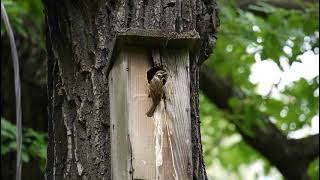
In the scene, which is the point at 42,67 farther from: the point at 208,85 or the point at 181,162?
the point at 181,162

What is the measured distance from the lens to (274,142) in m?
4.88

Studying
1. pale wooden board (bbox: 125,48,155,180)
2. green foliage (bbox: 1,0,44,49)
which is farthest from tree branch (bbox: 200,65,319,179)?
pale wooden board (bbox: 125,48,155,180)

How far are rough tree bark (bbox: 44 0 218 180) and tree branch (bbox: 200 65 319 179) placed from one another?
2.75 metres

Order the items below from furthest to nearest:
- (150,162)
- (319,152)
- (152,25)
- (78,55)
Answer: (319,152)
(78,55)
(152,25)
(150,162)

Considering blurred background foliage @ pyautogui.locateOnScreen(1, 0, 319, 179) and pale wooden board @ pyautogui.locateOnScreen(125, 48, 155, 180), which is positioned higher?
blurred background foliage @ pyautogui.locateOnScreen(1, 0, 319, 179)

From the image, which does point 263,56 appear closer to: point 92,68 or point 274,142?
point 274,142

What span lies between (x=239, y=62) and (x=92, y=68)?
8.50ft

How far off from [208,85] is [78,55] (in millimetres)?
2942

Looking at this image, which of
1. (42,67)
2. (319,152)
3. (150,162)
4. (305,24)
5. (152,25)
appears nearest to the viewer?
(150,162)

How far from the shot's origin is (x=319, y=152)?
4793 mm

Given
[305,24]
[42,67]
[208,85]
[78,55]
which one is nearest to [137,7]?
[78,55]

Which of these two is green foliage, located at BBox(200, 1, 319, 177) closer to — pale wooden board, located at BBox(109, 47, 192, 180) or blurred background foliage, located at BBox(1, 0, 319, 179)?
blurred background foliage, located at BBox(1, 0, 319, 179)

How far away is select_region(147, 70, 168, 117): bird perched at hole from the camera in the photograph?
1662 millimetres

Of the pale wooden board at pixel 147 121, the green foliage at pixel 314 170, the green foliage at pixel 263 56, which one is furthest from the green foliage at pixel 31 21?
the pale wooden board at pixel 147 121
